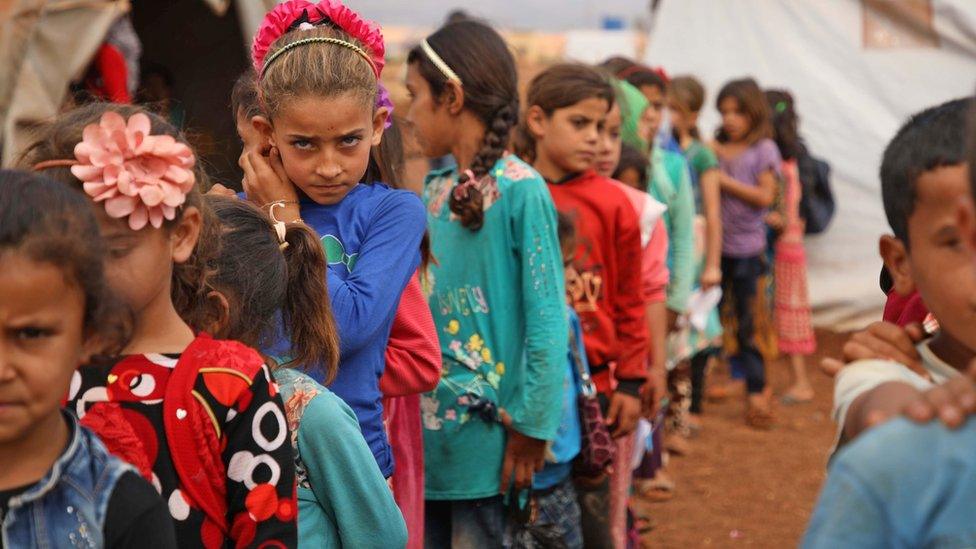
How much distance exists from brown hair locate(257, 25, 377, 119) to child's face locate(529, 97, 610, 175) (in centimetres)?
165

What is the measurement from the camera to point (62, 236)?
1.76 meters

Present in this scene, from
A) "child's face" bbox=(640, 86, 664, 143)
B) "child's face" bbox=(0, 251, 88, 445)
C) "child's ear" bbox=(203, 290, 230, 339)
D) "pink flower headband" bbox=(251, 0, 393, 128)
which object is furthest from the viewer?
"child's face" bbox=(640, 86, 664, 143)

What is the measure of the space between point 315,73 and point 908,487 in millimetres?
1881

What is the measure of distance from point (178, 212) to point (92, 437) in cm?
49

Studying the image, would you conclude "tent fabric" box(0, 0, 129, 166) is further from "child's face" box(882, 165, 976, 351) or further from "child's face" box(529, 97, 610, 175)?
"child's face" box(882, 165, 976, 351)

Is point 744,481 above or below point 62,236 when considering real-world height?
below

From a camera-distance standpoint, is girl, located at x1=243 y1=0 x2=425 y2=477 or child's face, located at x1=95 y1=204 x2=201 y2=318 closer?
child's face, located at x1=95 y1=204 x2=201 y2=318

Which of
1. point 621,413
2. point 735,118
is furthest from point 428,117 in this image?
point 735,118

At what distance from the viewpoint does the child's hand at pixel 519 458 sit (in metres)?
3.92

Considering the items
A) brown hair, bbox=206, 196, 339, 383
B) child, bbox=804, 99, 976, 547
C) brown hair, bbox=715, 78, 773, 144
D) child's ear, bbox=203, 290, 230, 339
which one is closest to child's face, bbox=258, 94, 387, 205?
brown hair, bbox=206, 196, 339, 383

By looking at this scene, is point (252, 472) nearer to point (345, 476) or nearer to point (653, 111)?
point (345, 476)

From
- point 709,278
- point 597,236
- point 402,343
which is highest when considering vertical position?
point 402,343

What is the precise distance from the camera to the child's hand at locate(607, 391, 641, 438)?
4605 mm

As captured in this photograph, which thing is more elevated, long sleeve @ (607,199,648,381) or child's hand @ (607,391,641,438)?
long sleeve @ (607,199,648,381)
